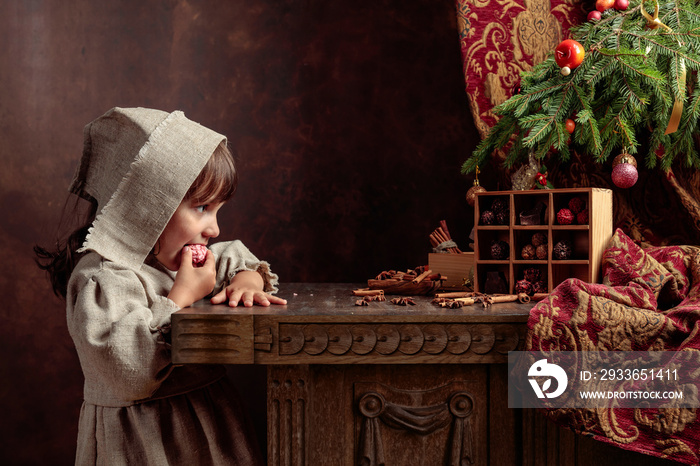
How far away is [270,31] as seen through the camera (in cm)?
164

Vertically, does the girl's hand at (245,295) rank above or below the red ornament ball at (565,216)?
below

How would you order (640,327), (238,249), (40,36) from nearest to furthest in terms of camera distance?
(640,327), (238,249), (40,36)

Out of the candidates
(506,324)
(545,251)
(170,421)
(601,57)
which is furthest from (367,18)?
(170,421)

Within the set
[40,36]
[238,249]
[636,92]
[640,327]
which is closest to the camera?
[640,327]

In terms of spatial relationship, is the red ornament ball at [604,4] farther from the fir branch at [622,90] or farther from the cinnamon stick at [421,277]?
the cinnamon stick at [421,277]

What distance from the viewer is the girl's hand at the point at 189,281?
1059 millimetres

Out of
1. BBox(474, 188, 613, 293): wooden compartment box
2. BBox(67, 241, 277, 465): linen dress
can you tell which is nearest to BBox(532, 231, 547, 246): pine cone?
BBox(474, 188, 613, 293): wooden compartment box

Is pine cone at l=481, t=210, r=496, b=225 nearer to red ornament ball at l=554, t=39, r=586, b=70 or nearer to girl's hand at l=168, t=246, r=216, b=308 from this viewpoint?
red ornament ball at l=554, t=39, r=586, b=70

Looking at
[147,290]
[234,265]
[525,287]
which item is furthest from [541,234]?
[147,290]

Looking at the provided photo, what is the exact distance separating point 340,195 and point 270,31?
0.54 meters

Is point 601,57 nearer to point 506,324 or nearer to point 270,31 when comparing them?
point 506,324

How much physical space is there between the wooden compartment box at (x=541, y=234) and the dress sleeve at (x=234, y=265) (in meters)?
0.47

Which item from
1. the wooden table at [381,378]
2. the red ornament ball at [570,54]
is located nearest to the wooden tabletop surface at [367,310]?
the wooden table at [381,378]

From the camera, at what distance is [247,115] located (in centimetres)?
166
